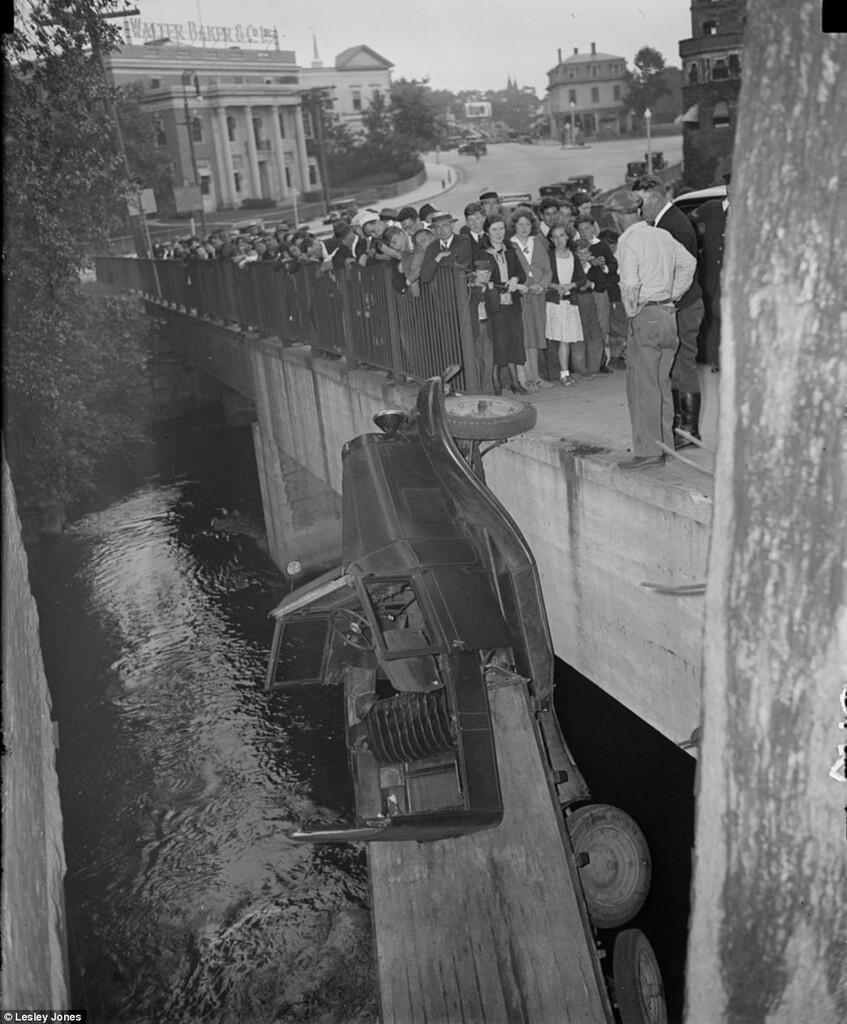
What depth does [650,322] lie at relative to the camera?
252 inches

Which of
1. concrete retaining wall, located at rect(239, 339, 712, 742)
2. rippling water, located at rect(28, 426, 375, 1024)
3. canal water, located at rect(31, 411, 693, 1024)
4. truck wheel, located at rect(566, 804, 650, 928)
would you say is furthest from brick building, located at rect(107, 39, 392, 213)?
truck wheel, located at rect(566, 804, 650, 928)

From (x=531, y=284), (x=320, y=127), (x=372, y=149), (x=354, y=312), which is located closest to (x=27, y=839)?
(x=531, y=284)

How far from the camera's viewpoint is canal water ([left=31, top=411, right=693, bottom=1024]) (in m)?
7.38

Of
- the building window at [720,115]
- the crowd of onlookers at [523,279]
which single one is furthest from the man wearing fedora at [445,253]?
the building window at [720,115]

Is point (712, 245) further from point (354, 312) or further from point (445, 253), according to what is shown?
point (354, 312)

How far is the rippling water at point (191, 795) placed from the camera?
24.5ft

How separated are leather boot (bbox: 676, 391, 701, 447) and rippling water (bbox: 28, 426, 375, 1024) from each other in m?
4.74

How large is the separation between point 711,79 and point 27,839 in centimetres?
4071

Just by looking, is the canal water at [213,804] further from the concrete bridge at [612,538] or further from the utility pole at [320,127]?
the utility pole at [320,127]

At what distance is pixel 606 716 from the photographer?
9.53m

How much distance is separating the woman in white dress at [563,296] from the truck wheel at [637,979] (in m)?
5.37

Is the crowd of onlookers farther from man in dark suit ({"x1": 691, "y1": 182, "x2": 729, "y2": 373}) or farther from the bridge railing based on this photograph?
man in dark suit ({"x1": 691, "y1": 182, "x2": 729, "y2": 373})

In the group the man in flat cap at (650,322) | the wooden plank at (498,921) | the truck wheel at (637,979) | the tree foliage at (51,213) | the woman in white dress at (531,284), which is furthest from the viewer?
the tree foliage at (51,213)

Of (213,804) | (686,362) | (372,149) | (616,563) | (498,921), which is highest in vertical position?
(372,149)
